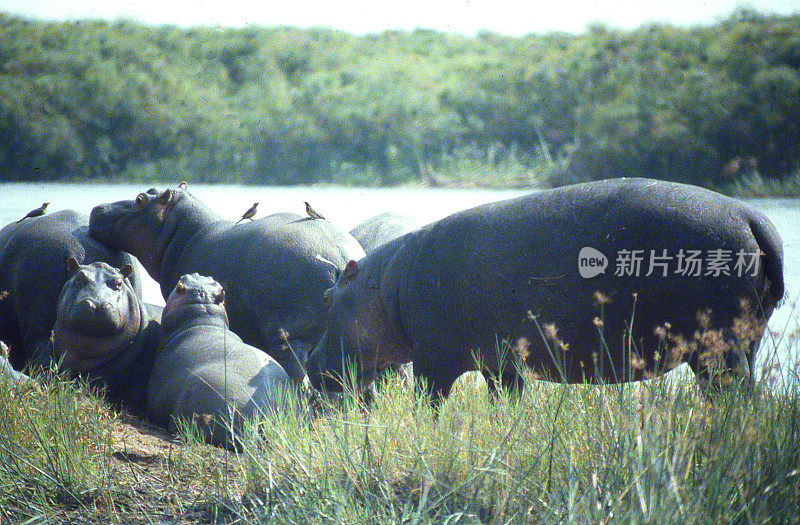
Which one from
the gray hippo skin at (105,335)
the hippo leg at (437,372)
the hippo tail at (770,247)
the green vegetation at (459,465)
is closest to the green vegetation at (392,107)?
the gray hippo skin at (105,335)

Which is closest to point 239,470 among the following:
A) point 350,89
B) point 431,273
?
point 431,273

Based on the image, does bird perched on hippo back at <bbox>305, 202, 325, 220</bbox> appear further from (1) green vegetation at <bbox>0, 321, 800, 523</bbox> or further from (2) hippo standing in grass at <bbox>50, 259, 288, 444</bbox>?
(1) green vegetation at <bbox>0, 321, 800, 523</bbox>

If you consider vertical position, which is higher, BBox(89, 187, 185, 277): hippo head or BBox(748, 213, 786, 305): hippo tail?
BBox(748, 213, 786, 305): hippo tail

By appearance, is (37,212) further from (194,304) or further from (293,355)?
(293,355)

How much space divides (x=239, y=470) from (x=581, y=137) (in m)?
8.81

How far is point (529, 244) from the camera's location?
3.63m

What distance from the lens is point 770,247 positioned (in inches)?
128

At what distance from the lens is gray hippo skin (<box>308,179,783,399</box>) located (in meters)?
3.26

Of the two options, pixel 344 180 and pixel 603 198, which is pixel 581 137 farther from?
pixel 603 198

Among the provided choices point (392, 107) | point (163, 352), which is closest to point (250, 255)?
point (163, 352)

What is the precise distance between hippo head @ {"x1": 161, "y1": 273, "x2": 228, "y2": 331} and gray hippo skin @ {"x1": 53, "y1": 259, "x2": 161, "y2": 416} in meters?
0.28

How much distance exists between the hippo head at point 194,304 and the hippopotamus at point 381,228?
5.97 feet

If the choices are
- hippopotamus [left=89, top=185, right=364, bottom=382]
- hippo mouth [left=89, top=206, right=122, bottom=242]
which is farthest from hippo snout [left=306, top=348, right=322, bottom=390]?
hippo mouth [left=89, top=206, right=122, bottom=242]

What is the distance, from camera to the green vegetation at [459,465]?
2316mm
